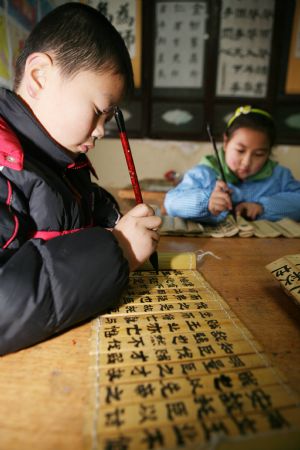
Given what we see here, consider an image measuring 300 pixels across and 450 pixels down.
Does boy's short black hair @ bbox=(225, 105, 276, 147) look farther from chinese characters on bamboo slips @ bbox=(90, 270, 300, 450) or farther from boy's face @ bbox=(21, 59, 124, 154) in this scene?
chinese characters on bamboo slips @ bbox=(90, 270, 300, 450)

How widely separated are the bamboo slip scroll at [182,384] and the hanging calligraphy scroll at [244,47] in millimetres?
2484

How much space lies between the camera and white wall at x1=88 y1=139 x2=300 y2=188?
274 centimetres

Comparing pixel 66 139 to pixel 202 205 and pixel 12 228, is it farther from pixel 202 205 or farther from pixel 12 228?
pixel 202 205

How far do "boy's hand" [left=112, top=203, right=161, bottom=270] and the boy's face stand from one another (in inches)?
7.8

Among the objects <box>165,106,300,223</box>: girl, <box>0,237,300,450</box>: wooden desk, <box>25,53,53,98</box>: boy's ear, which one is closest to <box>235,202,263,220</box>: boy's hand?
<box>165,106,300,223</box>: girl

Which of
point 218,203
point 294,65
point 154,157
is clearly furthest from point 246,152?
point 294,65

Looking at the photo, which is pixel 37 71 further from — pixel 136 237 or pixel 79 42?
pixel 136 237

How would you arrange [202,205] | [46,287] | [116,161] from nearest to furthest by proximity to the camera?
[46,287] < [202,205] < [116,161]

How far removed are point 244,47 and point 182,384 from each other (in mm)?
2813

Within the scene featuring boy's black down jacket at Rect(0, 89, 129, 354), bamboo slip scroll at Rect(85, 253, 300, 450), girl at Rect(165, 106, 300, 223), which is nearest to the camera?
bamboo slip scroll at Rect(85, 253, 300, 450)

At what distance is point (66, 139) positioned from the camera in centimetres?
62

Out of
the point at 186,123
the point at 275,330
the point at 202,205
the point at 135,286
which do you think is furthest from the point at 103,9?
the point at 275,330

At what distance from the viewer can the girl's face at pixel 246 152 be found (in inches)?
53.7

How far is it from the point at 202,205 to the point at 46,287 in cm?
80
